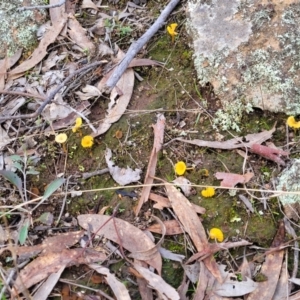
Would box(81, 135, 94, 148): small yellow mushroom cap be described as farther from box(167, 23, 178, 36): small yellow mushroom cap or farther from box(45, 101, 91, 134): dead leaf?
box(167, 23, 178, 36): small yellow mushroom cap

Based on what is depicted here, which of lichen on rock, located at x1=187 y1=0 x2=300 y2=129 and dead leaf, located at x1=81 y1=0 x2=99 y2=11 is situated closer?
lichen on rock, located at x1=187 y1=0 x2=300 y2=129

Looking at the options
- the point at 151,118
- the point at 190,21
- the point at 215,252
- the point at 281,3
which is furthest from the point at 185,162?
the point at 281,3

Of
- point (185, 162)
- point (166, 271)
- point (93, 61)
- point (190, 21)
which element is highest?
point (190, 21)

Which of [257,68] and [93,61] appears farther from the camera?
[93,61]

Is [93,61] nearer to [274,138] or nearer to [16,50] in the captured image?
[16,50]

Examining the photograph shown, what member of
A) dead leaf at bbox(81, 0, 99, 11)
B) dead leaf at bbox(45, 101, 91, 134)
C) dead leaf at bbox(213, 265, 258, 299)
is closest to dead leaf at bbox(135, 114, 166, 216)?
dead leaf at bbox(45, 101, 91, 134)

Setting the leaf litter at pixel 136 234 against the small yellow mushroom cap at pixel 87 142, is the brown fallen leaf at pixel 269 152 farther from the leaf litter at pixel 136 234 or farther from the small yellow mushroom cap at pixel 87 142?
the small yellow mushroom cap at pixel 87 142

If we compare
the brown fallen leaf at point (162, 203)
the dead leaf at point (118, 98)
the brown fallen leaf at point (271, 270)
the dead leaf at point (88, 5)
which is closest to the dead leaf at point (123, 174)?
the brown fallen leaf at point (162, 203)
